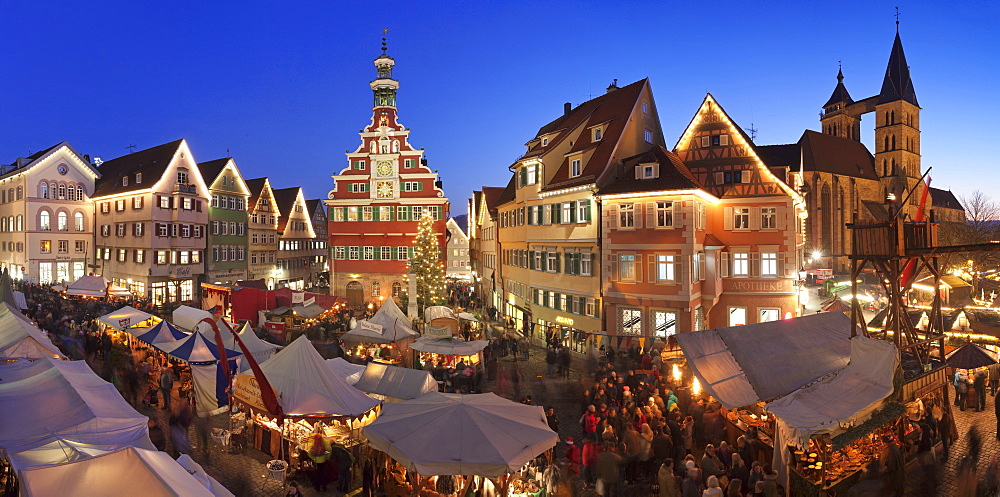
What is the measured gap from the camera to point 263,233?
165 feet

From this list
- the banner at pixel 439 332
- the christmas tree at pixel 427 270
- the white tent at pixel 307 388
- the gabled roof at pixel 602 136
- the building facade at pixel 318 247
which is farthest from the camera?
the building facade at pixel 318 247

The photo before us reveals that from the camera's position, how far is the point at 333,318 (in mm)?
31656

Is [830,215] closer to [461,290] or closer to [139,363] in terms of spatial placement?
[461,290]

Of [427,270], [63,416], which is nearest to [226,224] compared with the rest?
[427,270]

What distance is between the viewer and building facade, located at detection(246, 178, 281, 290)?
49094 millimetres

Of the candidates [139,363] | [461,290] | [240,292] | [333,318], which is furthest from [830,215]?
[139,363]

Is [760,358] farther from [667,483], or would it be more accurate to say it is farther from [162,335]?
[162,335]

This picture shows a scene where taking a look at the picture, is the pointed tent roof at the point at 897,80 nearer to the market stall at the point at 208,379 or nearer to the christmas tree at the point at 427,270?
the christmas tree at the point at 427,270

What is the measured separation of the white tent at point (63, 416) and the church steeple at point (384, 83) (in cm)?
3438

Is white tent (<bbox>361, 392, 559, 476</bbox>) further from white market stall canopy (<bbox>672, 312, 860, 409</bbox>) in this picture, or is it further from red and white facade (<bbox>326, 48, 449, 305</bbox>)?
red and white facade (<bbox>326, 48, 449, 305</bbox>)

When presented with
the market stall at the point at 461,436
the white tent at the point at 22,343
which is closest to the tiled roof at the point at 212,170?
the white tent at the point at 22,343

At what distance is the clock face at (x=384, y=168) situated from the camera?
139 feet

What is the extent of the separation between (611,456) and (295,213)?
49.8 metres

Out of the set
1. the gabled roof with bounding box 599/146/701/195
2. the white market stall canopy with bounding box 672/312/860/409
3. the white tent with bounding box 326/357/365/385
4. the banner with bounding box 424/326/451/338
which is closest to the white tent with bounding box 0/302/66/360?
the white tent with bounding box 326/357/365/385
